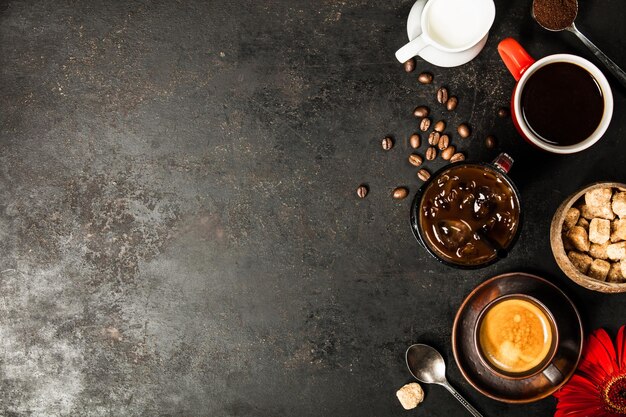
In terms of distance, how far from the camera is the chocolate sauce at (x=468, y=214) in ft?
4.21

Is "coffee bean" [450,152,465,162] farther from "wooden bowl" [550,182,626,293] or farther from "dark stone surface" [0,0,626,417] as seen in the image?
"wooden bowl" [550,182,626,293]

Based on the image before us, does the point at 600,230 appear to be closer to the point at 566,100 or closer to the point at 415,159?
the point at 566,100

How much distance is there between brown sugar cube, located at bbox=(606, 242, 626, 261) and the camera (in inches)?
53.0

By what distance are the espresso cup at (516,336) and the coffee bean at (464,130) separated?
0.42 meters

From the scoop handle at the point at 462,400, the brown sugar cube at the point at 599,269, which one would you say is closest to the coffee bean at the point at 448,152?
the brown sugar cube at the point at 599,269

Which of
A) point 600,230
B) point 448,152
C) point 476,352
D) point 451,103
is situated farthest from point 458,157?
point 476,352

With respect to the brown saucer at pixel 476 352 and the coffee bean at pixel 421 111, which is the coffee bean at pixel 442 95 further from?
the brown saucer at pixel 476 352

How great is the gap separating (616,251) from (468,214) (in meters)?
0.39

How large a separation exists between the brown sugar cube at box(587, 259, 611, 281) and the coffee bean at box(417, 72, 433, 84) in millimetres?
606

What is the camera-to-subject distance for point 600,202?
1.35 m

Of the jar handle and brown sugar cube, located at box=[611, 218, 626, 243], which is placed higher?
the jar handle

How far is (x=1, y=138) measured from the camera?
Result: 1.56m

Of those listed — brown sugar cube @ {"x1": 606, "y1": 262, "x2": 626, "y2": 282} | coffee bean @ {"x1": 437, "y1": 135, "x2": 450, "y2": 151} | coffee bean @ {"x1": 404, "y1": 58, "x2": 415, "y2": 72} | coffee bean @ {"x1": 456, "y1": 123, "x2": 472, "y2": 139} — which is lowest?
brown sugar cube @ {"x1": 606, "y1": 262, "x2": 626, "y2": 282}

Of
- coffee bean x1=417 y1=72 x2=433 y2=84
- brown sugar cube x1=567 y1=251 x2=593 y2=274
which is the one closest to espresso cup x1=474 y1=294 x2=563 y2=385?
brown sugar cube x1=567 y1=251 x2=593 y2=274
